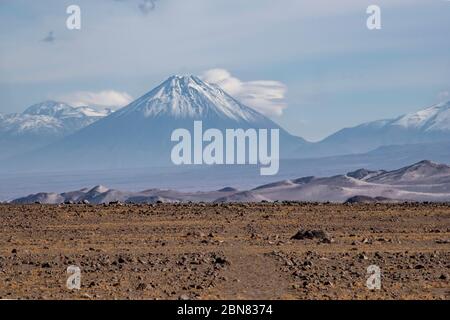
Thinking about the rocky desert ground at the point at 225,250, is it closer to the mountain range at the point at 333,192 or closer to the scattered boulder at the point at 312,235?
the scattered boulder at the point at 312,235

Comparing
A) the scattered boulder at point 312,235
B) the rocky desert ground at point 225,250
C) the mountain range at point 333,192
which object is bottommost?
the mountain range at point 333,192

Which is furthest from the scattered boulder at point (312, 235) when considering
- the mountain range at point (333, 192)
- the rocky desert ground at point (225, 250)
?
the mountain range at point (333, 192)

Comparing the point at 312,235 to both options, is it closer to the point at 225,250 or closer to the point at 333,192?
the point at 225,250

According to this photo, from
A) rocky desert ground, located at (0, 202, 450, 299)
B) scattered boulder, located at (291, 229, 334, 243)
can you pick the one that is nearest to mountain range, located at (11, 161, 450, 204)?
rocky desert ground, located at (0, 202, 450, 299)

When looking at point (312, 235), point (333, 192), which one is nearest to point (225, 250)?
point (312, 235)

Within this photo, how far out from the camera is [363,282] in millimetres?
17188

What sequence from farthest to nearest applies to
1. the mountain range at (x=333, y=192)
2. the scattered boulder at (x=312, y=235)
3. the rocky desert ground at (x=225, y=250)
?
the mountain range at (x=333, y=192)
the scattered boulder at (x=312, y=235)
the rocky desert ground at (x=225, y=250)

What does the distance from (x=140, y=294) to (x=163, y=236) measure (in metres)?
8.91

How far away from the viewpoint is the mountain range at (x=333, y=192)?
95125 mm

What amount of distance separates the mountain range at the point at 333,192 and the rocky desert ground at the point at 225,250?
2201 inches

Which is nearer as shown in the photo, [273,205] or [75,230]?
[75,230]

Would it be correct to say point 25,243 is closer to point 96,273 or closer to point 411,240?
point 96,273
